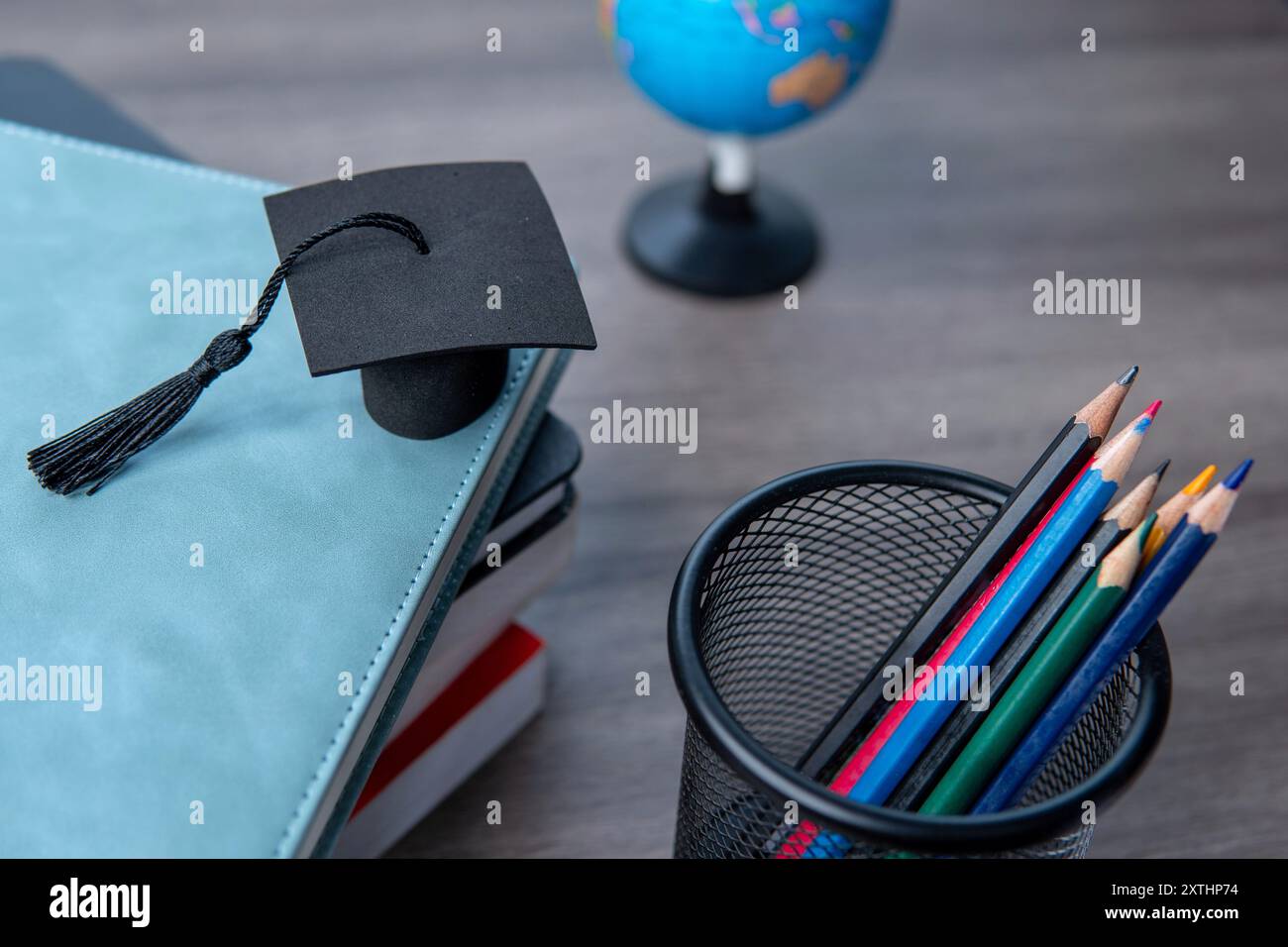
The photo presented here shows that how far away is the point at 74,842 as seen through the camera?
41cm

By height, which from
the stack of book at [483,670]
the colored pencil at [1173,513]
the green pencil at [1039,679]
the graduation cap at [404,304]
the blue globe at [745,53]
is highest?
the blue globe at [745,53]

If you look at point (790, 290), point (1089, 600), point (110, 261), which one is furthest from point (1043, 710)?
point (790, 290)

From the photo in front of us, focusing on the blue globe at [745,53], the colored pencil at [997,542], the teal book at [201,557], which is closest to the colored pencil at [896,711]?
the colored pencil at [997,542]

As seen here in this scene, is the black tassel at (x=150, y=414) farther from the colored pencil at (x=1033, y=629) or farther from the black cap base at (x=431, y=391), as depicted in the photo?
the colored pencil at (x=1033, y=629)

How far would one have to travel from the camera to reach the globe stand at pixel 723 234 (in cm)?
94

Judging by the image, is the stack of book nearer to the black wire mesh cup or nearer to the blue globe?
the black wire mesh cup

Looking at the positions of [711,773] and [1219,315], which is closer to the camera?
[711,773]

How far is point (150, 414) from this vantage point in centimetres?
50

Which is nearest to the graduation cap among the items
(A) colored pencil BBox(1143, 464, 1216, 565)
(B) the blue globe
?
(A) colored pencil BBox(1143, 464, 1216, 565)

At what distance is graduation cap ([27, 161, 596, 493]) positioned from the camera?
48 cm

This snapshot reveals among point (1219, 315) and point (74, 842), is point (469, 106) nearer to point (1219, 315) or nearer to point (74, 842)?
point (1219, 315)

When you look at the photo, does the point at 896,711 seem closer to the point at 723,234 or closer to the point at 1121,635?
the point at 1121,635

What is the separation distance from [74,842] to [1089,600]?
324 mm

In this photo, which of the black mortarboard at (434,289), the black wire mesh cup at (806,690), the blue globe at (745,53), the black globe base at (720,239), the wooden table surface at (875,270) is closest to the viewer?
the black wire mesh cup at (806,690)
